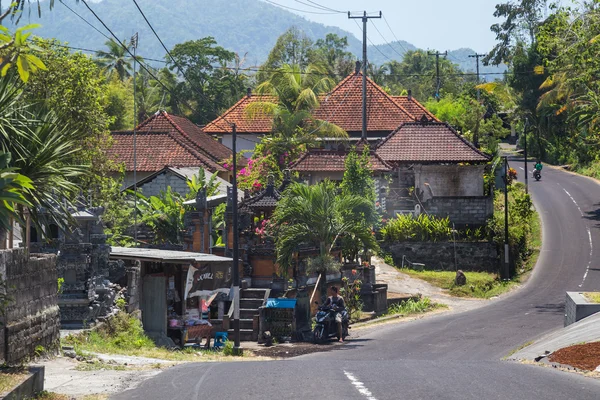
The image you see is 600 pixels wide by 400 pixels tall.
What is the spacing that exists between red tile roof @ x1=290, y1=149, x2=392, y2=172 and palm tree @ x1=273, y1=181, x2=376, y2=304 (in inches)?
617

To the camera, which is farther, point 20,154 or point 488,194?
point 488,194

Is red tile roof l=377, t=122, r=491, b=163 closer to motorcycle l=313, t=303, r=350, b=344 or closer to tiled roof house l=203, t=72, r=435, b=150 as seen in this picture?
tiled roof house l=203, t=72, r=435, b=150

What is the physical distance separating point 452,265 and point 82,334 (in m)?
28.9

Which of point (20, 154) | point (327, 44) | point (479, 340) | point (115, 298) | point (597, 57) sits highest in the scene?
point (327, 44)

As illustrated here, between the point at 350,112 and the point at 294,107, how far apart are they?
33.3ft

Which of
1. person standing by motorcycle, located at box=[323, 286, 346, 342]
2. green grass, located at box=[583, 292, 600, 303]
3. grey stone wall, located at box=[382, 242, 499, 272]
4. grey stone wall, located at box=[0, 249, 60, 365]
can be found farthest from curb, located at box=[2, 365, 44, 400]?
grey stone wall, located at box=[382, 242, 499, 272]

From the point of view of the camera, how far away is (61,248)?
75.5ft

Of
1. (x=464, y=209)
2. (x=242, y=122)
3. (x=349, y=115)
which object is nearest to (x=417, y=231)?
(x=464, y=209)

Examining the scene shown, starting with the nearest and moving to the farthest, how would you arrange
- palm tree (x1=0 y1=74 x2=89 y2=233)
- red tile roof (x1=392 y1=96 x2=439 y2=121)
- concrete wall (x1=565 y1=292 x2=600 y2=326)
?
1. palm tree (x1=0 y1=74 x2=89 y2=233)
2. concrete wall (x1=565 y1=292 x2=600 y2=326)
3. red tile roof (x1=392 y1=96 x2=439 y2=121)

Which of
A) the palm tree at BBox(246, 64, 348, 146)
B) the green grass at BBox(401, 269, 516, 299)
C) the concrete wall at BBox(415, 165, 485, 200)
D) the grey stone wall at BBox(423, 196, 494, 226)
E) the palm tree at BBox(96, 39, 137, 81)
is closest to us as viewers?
the green grass at BBox(401, 269, 516, 299)

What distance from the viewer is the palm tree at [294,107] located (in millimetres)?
52938

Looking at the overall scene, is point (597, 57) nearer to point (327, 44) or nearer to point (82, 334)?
point (82, 334)

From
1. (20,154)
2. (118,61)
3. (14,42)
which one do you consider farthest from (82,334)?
(118,61)

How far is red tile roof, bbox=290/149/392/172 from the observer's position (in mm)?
49219
